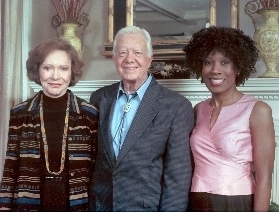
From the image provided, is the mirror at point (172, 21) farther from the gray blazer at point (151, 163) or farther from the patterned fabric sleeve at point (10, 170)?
the patterned fabric sleeve at point (10, 170)

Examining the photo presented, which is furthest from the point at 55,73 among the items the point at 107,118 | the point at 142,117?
the point at 142,117

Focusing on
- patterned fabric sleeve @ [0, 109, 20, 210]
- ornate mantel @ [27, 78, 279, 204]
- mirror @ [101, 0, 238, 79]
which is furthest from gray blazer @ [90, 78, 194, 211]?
mirror @ [101, 0, 238, 79]

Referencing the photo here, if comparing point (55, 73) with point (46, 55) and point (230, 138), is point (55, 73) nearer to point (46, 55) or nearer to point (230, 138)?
point (46, 55)

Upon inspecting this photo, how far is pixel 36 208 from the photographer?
1.85 meters

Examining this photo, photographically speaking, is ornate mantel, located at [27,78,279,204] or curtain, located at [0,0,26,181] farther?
curtain, located at [0,0,26,181]

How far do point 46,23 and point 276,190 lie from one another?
1792 mm

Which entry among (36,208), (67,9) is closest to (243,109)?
(36,208)

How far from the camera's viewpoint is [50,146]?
6.10ft

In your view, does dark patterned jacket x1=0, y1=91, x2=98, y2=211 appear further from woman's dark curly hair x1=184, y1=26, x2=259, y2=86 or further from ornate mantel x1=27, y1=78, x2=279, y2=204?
ornate mantel x1=27, y1=78, x2=279, y2=204

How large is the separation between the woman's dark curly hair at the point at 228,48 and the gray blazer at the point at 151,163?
0.24 m

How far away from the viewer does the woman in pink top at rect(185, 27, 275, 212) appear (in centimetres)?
175

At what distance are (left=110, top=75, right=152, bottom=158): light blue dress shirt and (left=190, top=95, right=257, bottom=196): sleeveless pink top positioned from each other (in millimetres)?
300

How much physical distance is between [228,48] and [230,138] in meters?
0.37

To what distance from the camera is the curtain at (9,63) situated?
280cm
